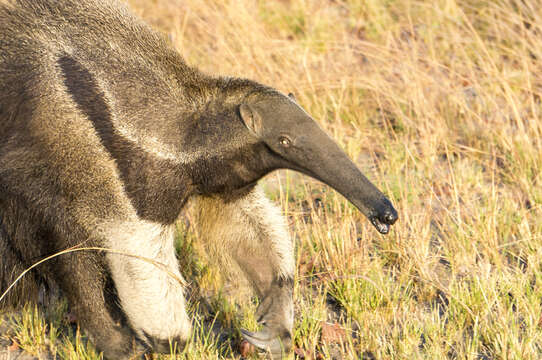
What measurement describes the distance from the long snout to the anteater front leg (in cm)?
67

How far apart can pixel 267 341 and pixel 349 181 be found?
117 cm

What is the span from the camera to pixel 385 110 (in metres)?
7.19

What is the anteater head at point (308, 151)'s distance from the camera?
3.43 m

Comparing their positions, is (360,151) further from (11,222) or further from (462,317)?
(11,222)

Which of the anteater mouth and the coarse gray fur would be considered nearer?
the anteater mouth

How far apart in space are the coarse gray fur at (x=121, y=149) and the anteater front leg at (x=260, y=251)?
0.14m

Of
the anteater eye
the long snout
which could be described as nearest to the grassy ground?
the long snout

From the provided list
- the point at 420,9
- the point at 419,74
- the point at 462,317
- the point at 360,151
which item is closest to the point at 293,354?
the point at 462,317

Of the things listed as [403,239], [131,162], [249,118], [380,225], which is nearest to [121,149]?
[131,162]

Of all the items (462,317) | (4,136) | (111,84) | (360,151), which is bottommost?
(360,151)

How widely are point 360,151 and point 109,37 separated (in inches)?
131

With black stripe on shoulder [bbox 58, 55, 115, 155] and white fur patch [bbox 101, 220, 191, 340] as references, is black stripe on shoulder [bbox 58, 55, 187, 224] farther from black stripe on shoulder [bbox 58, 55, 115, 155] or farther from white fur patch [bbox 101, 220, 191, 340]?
white fur patch [bbox 101, 220, 191, 340]

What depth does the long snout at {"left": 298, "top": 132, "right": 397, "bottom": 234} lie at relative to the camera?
3398mm

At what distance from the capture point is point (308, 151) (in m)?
3.56
